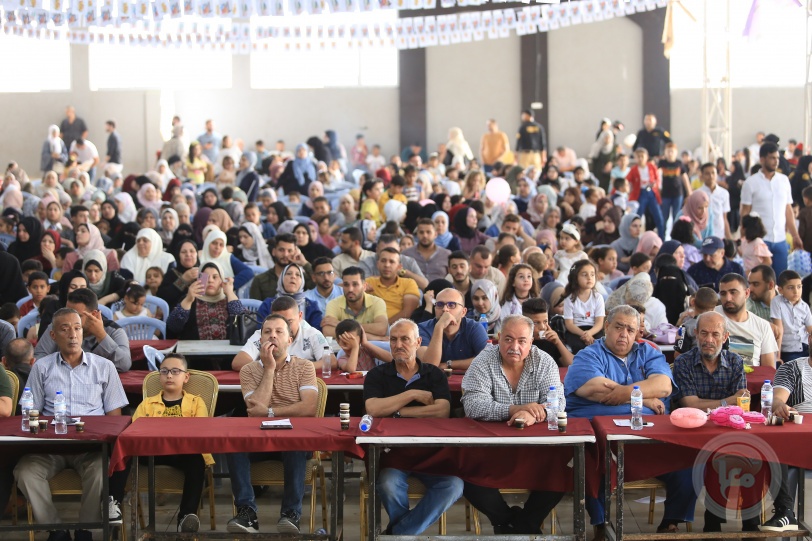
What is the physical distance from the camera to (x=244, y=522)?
18.5 feet

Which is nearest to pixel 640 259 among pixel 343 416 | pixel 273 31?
pixel 343 416

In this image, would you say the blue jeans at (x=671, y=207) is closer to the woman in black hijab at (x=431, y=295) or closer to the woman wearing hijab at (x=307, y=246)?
the woman wearing hijab at (x=307, y=246)

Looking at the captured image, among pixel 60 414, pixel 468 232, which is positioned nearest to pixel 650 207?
pixel 468 232

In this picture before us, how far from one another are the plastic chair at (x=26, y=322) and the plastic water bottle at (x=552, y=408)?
415 cm

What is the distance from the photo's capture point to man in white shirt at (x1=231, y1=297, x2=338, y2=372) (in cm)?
670

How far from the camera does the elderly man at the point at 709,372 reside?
5992 mm

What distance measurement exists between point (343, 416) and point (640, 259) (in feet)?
13.2

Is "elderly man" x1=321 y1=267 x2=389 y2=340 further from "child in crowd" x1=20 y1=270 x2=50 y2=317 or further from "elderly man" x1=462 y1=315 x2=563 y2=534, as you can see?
"child in crowd" x1=20 y1=270 x2=50 y2=317

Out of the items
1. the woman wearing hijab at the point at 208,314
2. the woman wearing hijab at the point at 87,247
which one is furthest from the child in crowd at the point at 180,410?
the woman wearing hijab at the point at 87,247

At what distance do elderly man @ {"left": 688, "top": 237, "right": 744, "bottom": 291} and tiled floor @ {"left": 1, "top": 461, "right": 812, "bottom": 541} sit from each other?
2.66 metres

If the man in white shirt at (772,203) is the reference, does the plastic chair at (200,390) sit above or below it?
below

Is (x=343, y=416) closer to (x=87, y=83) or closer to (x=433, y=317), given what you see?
(x=433, y=317)

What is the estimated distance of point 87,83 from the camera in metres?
24.2

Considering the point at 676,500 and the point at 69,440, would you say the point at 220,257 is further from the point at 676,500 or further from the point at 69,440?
the point at 676,500
